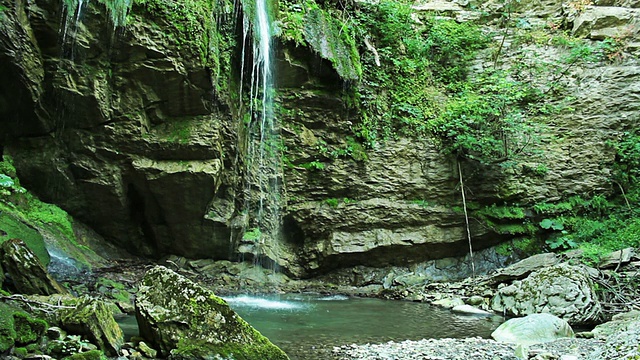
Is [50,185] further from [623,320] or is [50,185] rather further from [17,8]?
[623,320]

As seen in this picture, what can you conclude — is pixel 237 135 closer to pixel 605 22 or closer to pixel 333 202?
pixel 333 202

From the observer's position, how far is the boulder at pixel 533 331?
17.4 feet

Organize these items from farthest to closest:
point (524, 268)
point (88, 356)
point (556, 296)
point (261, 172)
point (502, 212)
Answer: point (502, 212), point (261, 172), point (524, 268), point (556, 296), point (88, 356)

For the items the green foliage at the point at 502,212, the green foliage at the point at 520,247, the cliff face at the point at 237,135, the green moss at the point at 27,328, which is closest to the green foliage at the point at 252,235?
the cliff face at the point at 237,135

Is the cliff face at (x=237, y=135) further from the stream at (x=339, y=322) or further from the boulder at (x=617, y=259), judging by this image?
the boulder at (x=617, y=259)

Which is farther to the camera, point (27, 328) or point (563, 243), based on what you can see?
point (563, 243)

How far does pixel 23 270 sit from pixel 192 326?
251cm

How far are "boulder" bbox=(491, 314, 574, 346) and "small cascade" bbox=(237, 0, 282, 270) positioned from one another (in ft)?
21.7

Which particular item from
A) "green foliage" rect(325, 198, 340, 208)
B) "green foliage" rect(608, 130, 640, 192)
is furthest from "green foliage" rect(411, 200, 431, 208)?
"green foliage" rect(608, 130, 640, 192)

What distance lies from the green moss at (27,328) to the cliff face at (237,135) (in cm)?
613

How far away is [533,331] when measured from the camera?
539 centimetres

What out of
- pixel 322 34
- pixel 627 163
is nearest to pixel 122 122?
pixel 322 34

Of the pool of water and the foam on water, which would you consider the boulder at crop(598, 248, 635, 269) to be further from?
the foam on water

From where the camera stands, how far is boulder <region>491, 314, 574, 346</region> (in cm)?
530
